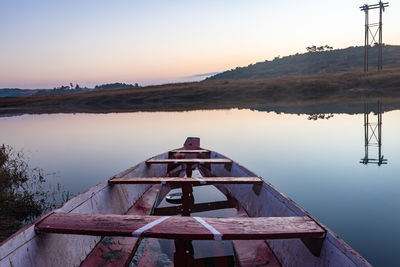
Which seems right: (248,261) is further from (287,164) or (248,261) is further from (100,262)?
(287,164)

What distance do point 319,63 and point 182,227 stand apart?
165 meters

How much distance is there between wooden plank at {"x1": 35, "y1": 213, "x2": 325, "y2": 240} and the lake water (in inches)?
94.9

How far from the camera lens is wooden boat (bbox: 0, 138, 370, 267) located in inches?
128

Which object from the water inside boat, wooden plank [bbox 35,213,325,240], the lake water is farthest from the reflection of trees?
wooden plank [bbox 35,213,325,240]

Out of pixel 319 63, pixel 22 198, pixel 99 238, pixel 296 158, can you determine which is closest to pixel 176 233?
pixel 99 238

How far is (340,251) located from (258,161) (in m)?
9.27

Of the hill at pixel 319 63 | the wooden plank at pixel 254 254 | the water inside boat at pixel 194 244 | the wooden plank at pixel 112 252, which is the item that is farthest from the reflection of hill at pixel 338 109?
the hill at pixel 319 63

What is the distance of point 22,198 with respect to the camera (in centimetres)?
747

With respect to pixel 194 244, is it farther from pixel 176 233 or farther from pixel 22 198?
pixel 22 198

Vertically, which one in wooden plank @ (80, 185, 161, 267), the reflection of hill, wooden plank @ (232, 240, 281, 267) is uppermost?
the reflection of hill

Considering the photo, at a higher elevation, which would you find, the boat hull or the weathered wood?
the boat hull

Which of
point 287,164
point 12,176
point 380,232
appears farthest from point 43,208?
point 287,164

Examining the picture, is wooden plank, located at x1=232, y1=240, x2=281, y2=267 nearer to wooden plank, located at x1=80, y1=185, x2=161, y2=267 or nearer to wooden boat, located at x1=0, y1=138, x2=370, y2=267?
wooden boat, located at x1=0, y1=138, x2=370, y2=267

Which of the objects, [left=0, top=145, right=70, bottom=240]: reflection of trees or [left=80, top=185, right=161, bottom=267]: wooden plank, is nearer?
[left=80, top=185, right=161, bottom=267]: wooden plank
